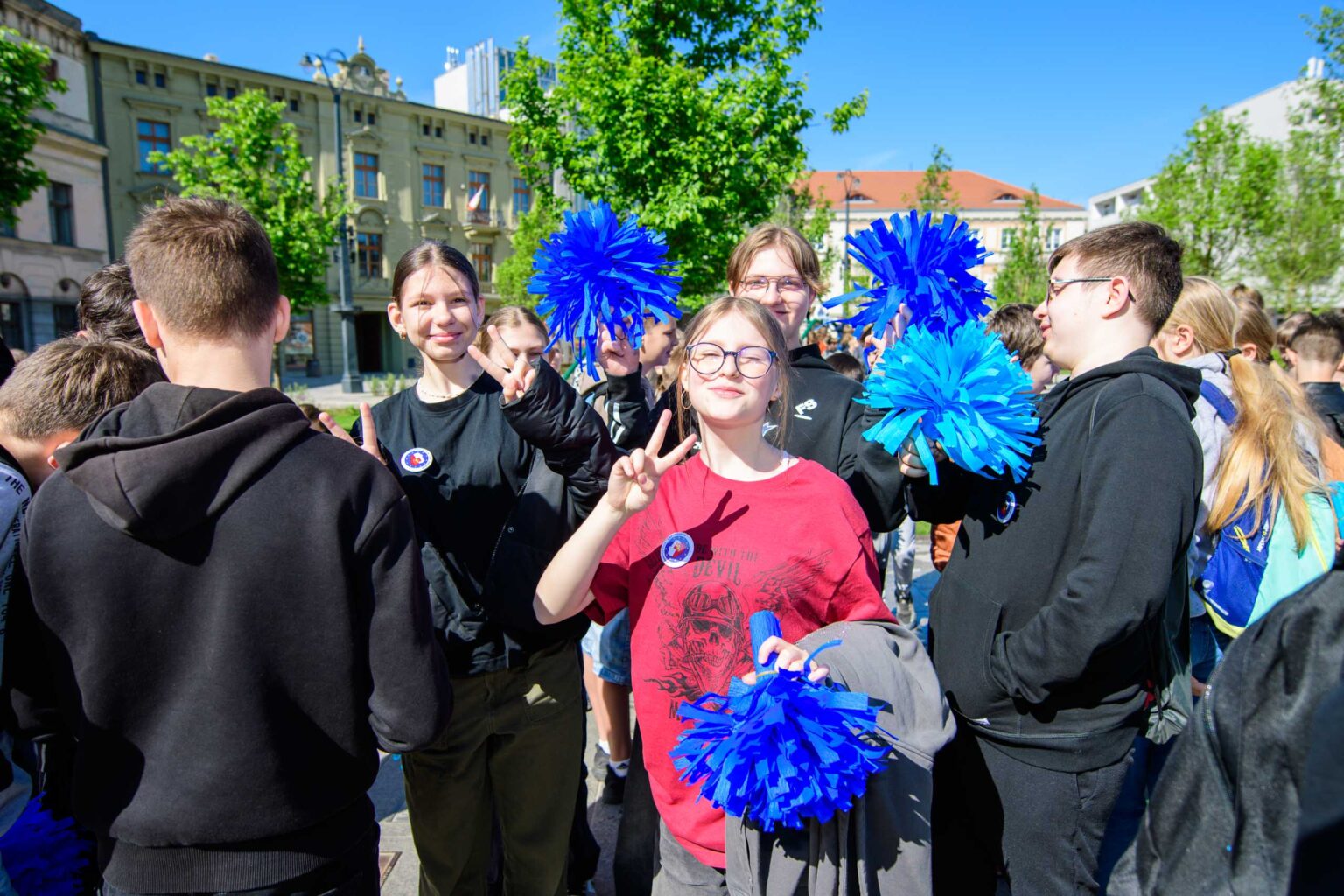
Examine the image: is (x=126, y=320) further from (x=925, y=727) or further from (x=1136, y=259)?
(x=1136, y=259)

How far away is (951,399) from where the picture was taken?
6.48 feet

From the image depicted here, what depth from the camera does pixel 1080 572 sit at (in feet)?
5.95

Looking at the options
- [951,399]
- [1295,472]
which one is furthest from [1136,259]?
[1295,472]

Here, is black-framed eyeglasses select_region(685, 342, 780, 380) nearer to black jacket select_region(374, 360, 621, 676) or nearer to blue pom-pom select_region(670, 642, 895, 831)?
black jacket select_region(374, 360, 621, 676)

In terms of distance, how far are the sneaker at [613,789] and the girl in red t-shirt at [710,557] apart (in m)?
1.65

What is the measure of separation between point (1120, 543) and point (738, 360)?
1010 mm

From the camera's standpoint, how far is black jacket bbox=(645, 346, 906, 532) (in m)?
2.25

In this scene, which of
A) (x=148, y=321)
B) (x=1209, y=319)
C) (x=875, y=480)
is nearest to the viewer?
(x=148, y=321)

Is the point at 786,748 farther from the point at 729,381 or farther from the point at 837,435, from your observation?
the point at 837,435

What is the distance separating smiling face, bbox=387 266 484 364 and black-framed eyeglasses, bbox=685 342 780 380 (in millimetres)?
859

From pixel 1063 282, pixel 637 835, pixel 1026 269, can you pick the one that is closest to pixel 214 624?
pixel 637 835

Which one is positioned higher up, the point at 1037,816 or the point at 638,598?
the point at 638,598

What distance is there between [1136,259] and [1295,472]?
3.64ft

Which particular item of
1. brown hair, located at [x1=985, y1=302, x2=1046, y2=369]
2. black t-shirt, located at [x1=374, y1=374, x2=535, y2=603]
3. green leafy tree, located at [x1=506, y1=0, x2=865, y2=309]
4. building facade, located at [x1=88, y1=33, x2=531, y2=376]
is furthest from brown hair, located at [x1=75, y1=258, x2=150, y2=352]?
building facade, located at [x1=88, y1=33, x2=531, y2=376]
